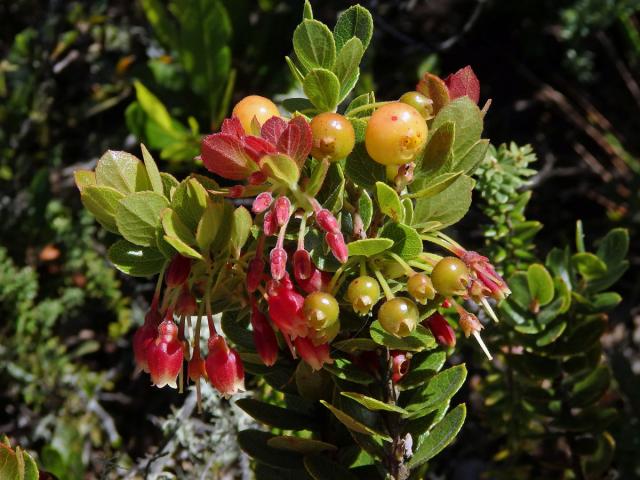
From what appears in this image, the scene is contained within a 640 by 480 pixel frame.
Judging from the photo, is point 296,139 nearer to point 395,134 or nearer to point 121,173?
point 395,134

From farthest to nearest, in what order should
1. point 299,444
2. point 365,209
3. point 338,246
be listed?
point 299,444 < point 365,209 < point 338,246

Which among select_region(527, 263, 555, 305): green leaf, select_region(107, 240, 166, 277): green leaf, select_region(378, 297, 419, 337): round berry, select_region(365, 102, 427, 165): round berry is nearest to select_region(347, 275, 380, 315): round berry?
select_region(378, 297, 419, 337): round berry

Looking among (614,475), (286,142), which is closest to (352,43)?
(286,142)

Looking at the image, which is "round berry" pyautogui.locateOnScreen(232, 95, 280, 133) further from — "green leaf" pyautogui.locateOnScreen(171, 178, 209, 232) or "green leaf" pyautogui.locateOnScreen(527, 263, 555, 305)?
"green leaf" pyautogui.locateOnScreen(527, 263, 555, 305)

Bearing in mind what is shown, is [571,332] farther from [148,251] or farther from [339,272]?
[148,251]

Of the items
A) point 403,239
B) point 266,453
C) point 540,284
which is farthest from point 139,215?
point 540,284

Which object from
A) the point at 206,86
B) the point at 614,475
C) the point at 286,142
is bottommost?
the point at 614,475
